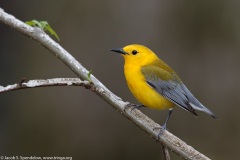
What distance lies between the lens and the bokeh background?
7977 millimetres

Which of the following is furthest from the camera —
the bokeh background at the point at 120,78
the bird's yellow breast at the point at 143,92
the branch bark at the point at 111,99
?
the bokeh background at the point at 120,78

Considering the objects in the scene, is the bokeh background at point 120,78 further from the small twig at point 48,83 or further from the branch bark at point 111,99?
the small twig at point 48,83

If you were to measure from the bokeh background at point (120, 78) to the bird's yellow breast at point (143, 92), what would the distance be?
8.28ft

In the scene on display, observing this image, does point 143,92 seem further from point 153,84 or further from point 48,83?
point 48,83

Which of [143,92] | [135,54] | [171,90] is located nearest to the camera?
[143,92]

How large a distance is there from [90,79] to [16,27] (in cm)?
83

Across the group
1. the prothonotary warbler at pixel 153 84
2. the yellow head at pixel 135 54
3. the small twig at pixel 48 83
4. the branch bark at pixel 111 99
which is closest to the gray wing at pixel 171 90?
the prothonotary warbler at pixel 153 84

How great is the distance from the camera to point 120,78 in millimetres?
7996

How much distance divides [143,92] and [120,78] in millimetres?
3029

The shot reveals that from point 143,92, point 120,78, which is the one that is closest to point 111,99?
point 143,92

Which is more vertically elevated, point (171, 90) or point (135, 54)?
point (135, 54)

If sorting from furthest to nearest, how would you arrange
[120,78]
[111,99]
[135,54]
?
[120,78] → [135,54] → [111,99]

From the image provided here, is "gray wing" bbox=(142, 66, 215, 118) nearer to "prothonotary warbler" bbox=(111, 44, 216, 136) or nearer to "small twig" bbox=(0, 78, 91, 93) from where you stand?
"prothonotary warbler" bbox=(111, 44, 216, 136)

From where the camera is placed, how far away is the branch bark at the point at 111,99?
378 centimetres
